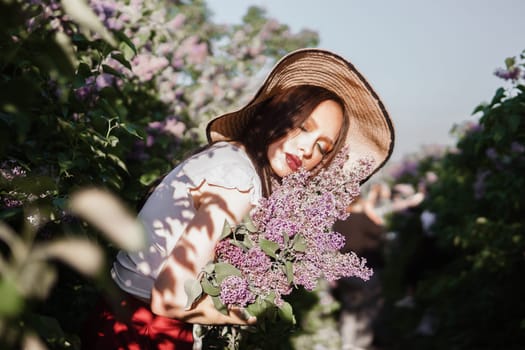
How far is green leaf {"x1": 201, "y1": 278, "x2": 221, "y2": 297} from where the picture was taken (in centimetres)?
129

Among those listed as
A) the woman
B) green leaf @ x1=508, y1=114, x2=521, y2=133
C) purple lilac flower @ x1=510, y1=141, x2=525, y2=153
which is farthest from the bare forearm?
purple lilac flower @ x1=510, y1=141, x2=525, y2=153

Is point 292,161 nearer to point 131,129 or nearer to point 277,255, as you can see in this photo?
point 277,255

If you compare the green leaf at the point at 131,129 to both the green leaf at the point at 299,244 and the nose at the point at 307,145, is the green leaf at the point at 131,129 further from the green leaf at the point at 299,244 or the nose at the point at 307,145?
the green leaf at the point at 299,244

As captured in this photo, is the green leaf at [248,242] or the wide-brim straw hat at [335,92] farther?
the wide-brim straw hat at [335,92]

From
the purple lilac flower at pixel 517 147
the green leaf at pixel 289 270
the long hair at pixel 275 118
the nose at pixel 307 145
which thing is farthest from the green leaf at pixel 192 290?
the purple lilac flower at pixel 517 147

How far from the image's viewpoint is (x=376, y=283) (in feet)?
19.7

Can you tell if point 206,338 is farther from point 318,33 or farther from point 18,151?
point 318,33

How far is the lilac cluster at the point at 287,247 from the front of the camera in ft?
4.41

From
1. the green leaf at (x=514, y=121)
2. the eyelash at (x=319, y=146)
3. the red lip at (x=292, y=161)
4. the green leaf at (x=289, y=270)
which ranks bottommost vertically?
the green leaf at (x=289, y=270)

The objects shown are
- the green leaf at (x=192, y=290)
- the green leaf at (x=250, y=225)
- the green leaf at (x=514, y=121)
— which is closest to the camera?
the green leaf at (x=192, y=290)

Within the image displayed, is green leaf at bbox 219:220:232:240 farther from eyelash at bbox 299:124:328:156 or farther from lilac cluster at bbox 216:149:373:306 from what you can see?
eyelash at bbox 299:124:328:156

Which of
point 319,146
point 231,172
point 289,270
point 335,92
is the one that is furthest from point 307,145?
point 289,270

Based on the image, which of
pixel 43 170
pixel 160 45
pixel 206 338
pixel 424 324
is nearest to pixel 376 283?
pixel 424 324

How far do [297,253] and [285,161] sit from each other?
0.43 meters
